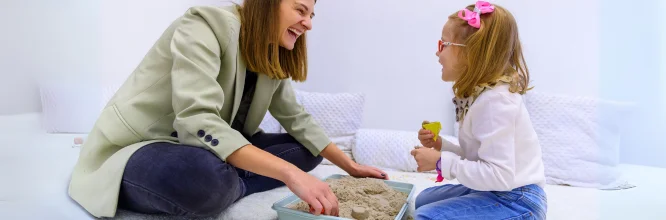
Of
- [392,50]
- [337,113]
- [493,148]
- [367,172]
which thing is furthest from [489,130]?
[392,50]

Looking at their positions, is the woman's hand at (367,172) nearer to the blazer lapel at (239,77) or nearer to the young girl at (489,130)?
the young girl at (489,130)

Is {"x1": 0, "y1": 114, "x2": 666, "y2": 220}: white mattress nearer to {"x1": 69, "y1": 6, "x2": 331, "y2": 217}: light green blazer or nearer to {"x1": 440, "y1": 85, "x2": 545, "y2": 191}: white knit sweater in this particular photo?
{"x1": 69, "y1": 6, "x2": 331, "y2": 217}: light green blazer

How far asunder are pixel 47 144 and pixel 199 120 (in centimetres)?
30

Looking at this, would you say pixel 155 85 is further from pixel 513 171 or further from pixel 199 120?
pixel 513 171

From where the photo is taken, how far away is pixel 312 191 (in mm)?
876

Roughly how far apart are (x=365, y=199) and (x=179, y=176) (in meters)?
0.46

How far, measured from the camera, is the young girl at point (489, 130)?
910 mm

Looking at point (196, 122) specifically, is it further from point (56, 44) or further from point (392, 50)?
point (392, 50)

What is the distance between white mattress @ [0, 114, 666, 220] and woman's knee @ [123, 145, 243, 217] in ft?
0.41

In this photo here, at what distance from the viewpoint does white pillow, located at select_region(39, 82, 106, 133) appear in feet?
2.22

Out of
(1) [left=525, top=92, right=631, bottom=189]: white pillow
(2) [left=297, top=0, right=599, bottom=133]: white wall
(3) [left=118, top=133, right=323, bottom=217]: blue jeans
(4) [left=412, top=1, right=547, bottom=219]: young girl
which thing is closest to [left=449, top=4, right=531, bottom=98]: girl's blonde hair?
(4) [left=412, top=1, right=547, bottom=219]: young girl

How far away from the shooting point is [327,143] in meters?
1.43

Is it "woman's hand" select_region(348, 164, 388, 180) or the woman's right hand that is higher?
the woman's right hand

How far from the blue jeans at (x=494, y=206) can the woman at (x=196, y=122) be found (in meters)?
0.23
